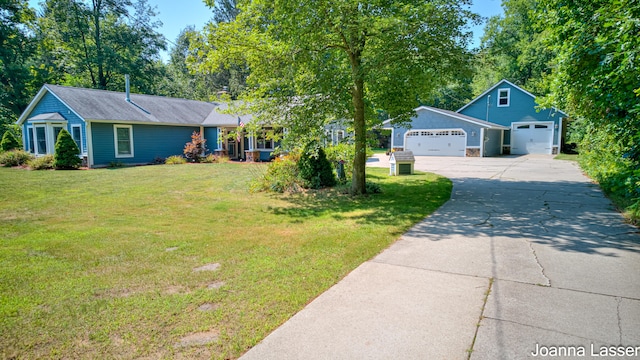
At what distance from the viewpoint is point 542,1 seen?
8914mm

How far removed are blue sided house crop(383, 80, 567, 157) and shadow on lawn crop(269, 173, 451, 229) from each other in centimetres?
1643

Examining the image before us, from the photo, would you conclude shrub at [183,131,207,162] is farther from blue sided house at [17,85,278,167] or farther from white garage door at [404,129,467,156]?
white garage door at [404,129,467,156]

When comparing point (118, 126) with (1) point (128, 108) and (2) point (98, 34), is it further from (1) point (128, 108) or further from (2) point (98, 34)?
(2) point (98, 34)

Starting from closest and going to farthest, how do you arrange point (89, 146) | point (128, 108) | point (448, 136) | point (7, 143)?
point (89, 146), point (128, 108), point (7, 143), point (448, 136)

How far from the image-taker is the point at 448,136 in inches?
1059

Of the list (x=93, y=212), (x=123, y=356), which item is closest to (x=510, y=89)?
(x=93, y=212)

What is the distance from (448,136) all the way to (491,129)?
133 inches

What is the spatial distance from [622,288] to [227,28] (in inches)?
349

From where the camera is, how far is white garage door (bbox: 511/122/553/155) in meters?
27.7

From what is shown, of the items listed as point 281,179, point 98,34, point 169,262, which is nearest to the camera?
point 169,262

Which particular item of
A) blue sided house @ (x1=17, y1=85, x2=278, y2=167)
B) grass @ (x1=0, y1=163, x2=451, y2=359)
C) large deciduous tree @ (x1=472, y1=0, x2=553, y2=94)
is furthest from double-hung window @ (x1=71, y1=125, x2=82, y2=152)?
large deciduous tree @ (x1=472, y1=0, x2=553, y2=94)

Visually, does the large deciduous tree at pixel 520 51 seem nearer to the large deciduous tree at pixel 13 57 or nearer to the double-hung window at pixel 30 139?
the double-hung window at pixel 30 139

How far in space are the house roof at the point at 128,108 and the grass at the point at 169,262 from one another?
10.6 metres

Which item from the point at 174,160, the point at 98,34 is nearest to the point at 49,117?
the point at 174,160
